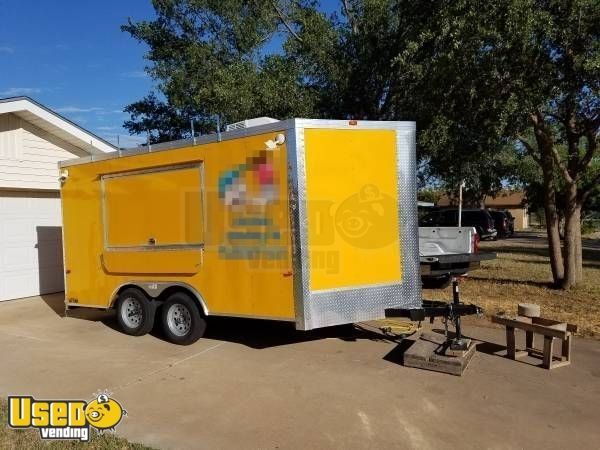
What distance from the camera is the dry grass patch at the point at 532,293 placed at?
8727 millimetres

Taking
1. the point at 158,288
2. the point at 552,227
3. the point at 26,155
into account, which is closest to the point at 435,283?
the point at 552,227

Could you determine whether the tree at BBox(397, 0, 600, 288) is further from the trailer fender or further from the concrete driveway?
the trailer fender

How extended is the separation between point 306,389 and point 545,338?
2.87 metres

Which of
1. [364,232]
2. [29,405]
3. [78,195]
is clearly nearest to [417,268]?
[364,232]

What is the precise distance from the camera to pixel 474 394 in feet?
17.4

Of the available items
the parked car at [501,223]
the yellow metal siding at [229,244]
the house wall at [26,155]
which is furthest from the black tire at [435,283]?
the parked car at [501,223]

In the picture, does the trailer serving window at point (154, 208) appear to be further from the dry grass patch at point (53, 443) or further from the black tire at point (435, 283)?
the black tire at point (435, 283)

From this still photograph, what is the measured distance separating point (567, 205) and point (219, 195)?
7.61 m

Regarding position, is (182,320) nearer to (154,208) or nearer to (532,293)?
(154,208)

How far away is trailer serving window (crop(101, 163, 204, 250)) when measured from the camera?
23.7 feet

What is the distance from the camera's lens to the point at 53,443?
172 inches

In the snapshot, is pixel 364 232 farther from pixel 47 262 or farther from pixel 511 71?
pixel 47 262

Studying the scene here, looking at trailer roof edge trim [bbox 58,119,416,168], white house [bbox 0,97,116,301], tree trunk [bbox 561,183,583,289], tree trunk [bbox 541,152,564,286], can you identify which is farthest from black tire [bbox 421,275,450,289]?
white house [bbox 0,97,116,301]

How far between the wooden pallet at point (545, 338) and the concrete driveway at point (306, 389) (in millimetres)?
188
